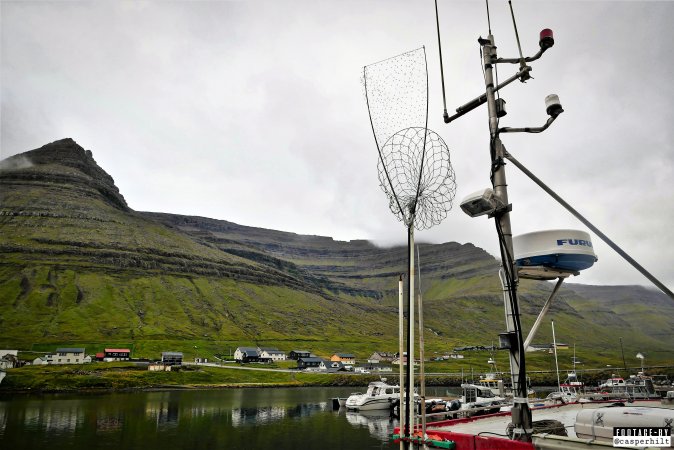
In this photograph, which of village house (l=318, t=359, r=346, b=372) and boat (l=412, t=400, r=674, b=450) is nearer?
boat (l=412, t=400, r=674, b=450)

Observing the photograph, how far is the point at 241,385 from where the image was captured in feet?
443

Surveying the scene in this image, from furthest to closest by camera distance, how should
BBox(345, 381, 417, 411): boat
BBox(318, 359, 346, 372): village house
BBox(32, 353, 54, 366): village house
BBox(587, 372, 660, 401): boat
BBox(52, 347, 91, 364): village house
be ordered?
BBox(318, 359, 346, 372): village house
BBox(52, 347, 91, 364): village house
BBox(32, 353, 54, 366): village house
BBox(345, 381, 417, 411): boat
BBox(587, 372, 660, 401): boat

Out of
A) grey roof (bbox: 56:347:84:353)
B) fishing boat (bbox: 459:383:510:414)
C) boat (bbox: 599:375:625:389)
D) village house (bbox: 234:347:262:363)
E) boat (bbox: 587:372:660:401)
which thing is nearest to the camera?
boat (bbox: 587:372:660:401)

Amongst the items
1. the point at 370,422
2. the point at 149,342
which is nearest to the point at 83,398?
the point at 370,422

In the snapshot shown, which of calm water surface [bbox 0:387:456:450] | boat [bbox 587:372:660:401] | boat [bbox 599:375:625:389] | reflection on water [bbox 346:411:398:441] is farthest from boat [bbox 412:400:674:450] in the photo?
boat [bbox 599:375:625:389]

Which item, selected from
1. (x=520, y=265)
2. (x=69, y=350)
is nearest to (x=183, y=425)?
(x=520, y=265)

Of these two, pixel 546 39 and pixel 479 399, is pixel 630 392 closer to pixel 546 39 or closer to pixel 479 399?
pixel 479 399

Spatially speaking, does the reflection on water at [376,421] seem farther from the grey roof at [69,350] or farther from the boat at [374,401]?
the grey roof at [69,350]

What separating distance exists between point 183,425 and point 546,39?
64350 millimetres

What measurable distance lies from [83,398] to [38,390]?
25.7m

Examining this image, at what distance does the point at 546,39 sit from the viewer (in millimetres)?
11141

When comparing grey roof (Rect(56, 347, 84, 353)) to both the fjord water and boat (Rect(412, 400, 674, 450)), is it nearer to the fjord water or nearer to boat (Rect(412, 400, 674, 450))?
the fjord water

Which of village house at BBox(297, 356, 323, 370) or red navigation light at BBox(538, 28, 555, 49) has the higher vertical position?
red navigation light at BBox(538, 28, 555, 49)

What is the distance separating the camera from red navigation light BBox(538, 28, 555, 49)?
11070mm
